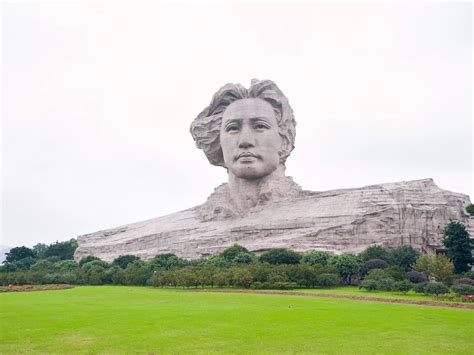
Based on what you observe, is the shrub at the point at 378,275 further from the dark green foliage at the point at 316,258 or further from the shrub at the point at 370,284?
the dark green foliage at the point at 316,258

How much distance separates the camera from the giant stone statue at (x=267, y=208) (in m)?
26.8

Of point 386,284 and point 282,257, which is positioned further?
point 282,257

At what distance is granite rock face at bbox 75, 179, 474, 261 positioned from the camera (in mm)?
26672

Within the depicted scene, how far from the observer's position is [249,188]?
33.6 metres

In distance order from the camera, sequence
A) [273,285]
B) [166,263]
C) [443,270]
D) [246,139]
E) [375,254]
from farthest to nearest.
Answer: [246,139] → [166,263] → [375,254] → [273,285] → [443,270]

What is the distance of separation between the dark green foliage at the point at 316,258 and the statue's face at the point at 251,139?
960cm

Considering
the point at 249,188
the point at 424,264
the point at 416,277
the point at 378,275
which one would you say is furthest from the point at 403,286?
the point at 249,188

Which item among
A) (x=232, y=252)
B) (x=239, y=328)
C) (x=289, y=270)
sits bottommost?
(x=239, y=328)

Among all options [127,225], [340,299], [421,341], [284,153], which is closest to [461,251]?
[340,299]

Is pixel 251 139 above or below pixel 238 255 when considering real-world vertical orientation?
above

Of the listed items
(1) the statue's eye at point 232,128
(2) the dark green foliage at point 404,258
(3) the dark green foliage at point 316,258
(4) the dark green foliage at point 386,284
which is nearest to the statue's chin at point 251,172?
(1) the statue's eye at point 232,128

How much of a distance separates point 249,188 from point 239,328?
24.5 metres

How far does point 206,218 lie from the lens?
116 ft

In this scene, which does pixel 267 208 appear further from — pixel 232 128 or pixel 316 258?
pixel 316 258
